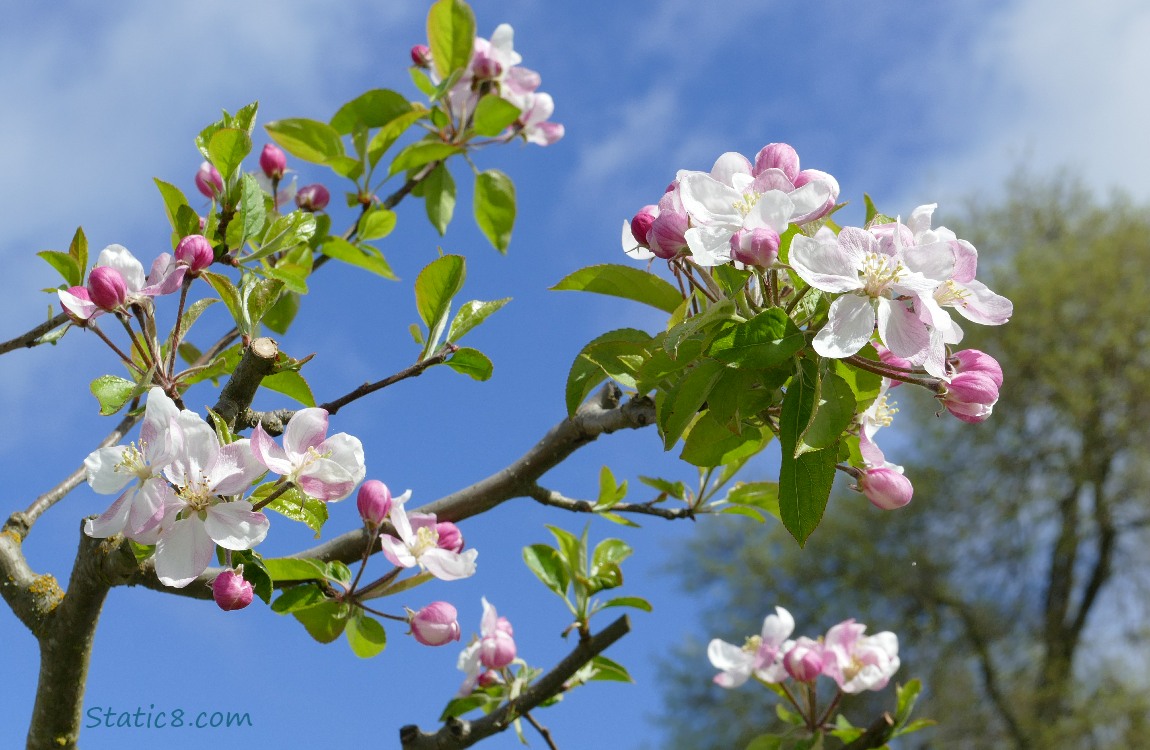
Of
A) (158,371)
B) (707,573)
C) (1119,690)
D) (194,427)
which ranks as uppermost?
(707,573)

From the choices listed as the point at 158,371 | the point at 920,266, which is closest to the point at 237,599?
the point at 158,371

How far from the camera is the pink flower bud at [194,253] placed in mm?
1142

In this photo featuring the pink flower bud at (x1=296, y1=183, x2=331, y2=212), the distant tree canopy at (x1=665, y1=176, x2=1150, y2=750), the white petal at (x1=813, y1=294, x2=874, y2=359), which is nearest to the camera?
the white petal at (x1=813, y1=294, x2=874, y2=359)

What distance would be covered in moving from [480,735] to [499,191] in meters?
1.03

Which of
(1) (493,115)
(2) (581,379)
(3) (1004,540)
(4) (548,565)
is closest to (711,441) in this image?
(2) (581,379)

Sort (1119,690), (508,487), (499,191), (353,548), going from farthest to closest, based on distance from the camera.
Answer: (1119,690) < (499,191) < (508,487) < (353,548)

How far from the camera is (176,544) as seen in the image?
978 millimetres

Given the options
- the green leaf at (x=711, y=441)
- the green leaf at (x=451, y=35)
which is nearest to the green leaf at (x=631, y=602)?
the green leaf at (x=711, y=441)

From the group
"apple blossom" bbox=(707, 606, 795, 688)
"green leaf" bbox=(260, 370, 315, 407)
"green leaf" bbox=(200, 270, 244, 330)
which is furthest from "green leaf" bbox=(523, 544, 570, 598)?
"green leaf" bbox=(200, 270, 244, 330)

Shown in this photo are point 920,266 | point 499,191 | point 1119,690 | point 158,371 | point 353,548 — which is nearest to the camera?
point 920,266

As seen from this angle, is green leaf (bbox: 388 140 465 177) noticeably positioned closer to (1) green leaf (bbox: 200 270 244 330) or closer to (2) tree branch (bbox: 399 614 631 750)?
(1) green leaf (bbox: 200 270 244 330)

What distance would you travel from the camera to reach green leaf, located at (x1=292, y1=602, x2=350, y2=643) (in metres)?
1.13

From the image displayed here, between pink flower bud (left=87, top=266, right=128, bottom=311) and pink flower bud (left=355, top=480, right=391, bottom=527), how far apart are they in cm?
34

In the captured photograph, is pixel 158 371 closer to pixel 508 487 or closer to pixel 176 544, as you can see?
pixel 176 544
